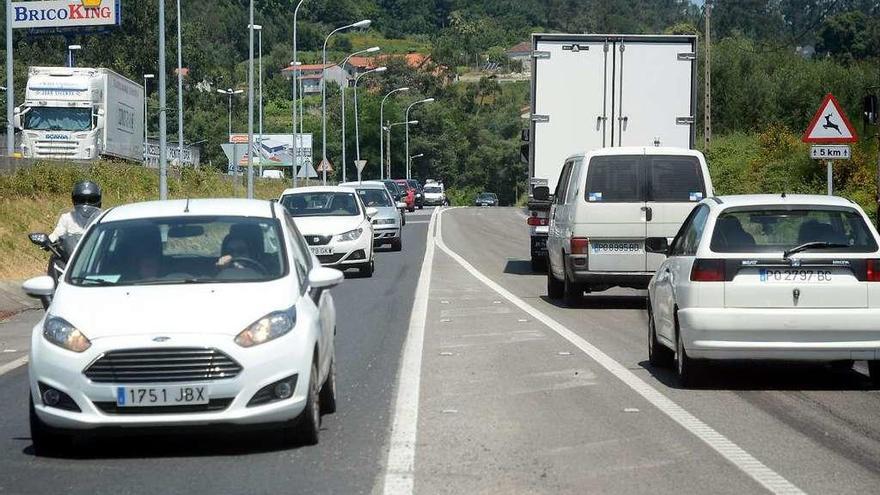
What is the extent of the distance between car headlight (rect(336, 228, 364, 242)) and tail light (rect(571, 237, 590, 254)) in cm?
771

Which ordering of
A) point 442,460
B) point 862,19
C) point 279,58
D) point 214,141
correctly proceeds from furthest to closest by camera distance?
point 279,58
point 862,19
point 214,141
point 442,460

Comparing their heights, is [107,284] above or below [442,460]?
above

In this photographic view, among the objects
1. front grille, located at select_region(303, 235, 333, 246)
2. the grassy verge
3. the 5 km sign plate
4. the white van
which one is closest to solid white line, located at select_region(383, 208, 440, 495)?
the white van

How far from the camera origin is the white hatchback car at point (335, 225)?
26.1m

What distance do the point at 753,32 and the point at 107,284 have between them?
6095 inches

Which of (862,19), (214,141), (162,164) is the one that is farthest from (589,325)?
(862,19)

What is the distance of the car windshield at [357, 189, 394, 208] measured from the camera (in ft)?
123

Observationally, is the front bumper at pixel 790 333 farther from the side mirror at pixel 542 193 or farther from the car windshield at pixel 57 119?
the car windshield at pixel 57 119

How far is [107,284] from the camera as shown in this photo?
931cm

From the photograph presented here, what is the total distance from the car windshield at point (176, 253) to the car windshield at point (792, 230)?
12.4 ft

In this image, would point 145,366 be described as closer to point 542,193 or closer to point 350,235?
point 542,193

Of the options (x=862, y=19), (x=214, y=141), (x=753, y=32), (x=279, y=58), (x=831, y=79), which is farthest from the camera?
(x=279, y=58)

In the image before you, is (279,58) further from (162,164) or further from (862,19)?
(162,164)

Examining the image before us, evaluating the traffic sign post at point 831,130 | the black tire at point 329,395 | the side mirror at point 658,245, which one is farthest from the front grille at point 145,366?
the traffic sign post at point 831,130
